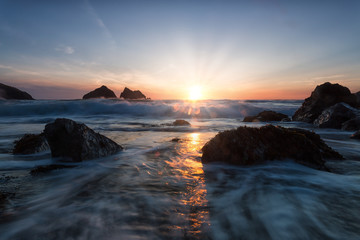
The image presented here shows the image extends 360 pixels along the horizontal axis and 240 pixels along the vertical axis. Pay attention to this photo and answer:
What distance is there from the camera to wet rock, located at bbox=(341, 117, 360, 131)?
23.2 ft

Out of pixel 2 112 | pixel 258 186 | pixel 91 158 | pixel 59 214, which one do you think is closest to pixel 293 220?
pixel 258 186

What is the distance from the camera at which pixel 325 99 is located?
1073cm

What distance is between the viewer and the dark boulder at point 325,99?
10.5m

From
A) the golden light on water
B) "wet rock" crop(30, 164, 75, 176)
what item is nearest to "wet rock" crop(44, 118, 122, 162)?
"wet rock" crop(30, 164, 75, 176)

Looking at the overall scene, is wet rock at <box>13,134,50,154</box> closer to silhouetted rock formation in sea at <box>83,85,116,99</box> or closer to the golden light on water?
the golden light on water

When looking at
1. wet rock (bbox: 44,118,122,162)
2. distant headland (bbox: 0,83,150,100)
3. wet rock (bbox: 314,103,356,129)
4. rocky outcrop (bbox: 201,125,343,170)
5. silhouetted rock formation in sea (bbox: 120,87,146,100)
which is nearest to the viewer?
rocky outcrop (bbox: 201,125,343,170)

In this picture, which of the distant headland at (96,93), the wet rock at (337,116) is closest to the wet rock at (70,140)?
the wet rock at (337,116)

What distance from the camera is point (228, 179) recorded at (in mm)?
2461

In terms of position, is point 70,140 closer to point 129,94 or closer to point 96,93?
point 129,94

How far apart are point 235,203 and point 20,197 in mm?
2224

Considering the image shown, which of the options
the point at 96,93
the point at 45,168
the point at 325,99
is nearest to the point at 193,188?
the point at 45,168

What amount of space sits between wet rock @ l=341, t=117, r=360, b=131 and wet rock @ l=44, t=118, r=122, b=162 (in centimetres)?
881

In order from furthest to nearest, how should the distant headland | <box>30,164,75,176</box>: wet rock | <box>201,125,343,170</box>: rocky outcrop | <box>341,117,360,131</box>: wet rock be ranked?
the distant headland < <box>341,117,360,131</box>: wet rock < <box>201,125,343,170</box>: rocky outcrop < <box>30,164,75,176</box>: wet rock

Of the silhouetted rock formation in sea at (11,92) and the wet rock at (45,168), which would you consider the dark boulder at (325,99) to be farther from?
the silhouetted rock formation in sea at (11,92)
